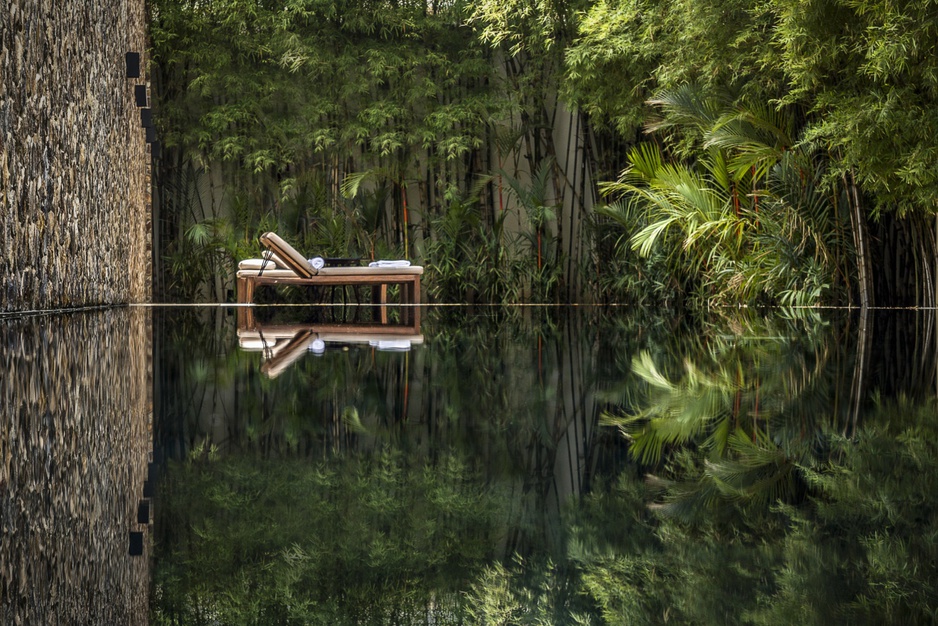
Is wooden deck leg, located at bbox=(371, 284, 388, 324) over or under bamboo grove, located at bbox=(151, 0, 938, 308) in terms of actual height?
under

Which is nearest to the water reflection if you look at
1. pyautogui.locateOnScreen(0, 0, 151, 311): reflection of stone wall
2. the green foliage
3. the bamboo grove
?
pyautogui.locateOnScreen(0, 0, 151, 311): reflection of stone wall

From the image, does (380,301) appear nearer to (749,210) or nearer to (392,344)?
(749,210)

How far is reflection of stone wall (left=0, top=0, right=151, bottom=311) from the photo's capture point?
4.61 metres

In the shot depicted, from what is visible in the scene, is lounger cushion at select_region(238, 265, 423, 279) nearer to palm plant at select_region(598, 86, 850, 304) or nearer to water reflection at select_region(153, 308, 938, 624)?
palm plant at select_region(598, 86, 850, 304)

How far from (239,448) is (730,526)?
30.7 inches

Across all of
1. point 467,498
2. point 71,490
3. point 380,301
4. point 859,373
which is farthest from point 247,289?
point 467,498

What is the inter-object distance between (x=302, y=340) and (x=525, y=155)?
7.99 meters

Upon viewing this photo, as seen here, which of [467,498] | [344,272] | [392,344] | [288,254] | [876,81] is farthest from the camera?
[344,272]

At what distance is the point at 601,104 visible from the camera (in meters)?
9.83

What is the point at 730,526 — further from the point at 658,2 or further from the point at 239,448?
the point at 658,2

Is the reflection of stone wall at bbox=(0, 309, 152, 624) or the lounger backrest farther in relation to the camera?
the lounger backrest

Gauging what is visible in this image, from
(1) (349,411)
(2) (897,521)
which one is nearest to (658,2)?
(1) (349,411)

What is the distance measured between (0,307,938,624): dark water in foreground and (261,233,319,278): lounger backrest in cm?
518

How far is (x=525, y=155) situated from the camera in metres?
12.0
